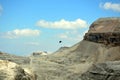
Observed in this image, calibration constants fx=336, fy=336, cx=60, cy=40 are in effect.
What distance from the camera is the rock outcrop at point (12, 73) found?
2527 cm

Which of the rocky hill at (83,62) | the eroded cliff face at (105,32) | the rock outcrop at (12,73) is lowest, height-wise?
the rock outcrop at (12,73)

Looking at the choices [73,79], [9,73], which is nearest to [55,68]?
[73,79]

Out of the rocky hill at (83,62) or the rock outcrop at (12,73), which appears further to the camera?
the rocky hill at (83,62)

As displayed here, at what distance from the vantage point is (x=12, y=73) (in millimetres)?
25375

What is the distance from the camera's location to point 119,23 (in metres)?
84.2

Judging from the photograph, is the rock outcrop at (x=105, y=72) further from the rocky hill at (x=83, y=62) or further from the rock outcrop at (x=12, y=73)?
the rock outcrop at (x=12, y=73)

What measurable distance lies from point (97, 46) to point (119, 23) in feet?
27.9

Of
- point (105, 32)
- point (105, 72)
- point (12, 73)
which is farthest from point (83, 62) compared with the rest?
point (12, 73)

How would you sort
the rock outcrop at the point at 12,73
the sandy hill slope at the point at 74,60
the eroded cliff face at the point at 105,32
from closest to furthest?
the rock outcrop at the point at 12,73 < the sandy hill slope at the point at 74,60 < the eroded cliff face at the point at 105,32

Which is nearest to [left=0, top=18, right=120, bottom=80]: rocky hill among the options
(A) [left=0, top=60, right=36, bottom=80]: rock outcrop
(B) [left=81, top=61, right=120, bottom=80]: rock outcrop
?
(B) [left=81, top=61, right=120, bottom=80]: rock outcrop

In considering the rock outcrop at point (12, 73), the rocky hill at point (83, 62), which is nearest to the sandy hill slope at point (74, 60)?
the rocky hill at point (83, 62)

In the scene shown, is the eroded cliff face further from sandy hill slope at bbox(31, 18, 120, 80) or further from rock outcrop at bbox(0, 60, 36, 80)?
rock outcrop at bbox(0, 60, 36, 80)

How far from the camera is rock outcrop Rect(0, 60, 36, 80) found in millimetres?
25266

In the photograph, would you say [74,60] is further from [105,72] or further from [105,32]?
[105,72]
